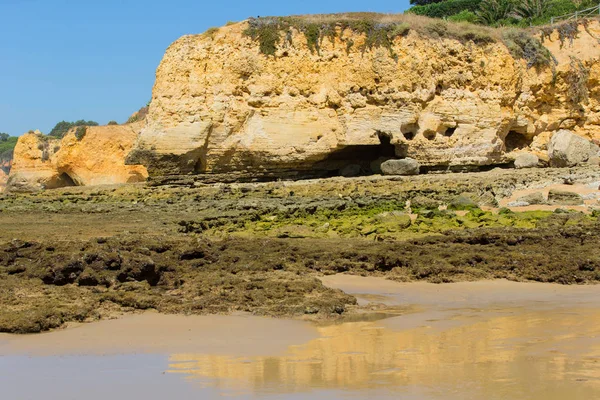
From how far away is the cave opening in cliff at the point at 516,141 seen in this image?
93.0 feet

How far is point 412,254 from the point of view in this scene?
11562mm

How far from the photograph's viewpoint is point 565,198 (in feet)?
58.9

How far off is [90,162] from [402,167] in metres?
16.3

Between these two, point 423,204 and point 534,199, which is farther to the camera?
point 423,204

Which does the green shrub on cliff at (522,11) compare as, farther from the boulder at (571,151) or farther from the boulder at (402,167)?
the boulder at (402,167)

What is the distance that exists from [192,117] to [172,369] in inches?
781

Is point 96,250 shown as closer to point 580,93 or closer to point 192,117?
point 192,117

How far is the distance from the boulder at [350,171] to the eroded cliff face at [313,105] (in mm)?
330

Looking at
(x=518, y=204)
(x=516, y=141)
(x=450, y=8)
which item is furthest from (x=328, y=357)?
(x=450, y=8)

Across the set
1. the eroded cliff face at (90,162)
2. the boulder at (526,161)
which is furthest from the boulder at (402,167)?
the eroded cliff face at (90,162)

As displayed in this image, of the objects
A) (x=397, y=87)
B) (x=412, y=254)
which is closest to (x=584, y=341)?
(x=412, y=254)

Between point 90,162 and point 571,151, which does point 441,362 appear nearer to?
point 571,151

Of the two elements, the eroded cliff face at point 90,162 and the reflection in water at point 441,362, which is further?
the eroded cliff face at point 90,162

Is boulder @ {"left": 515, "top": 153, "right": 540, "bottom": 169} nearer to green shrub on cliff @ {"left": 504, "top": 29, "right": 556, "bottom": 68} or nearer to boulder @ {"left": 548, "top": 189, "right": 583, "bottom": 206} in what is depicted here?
green shrub on cliff @ {"left": 504, "top": 29, "right": 556, "bottom": 68}
